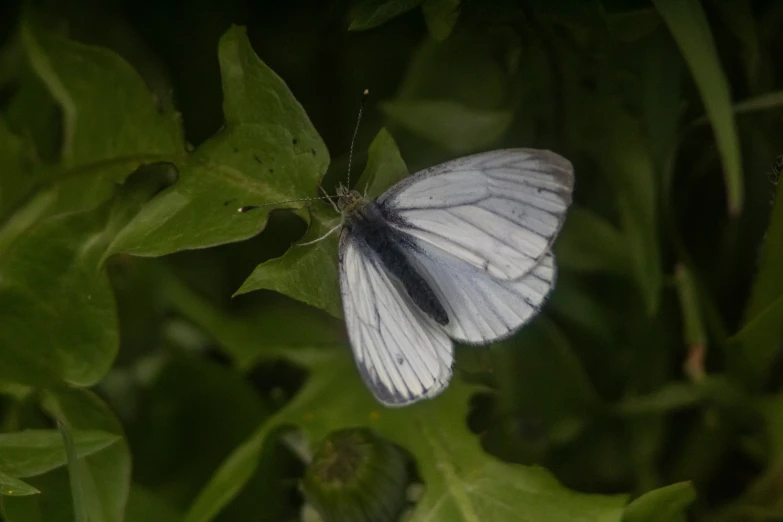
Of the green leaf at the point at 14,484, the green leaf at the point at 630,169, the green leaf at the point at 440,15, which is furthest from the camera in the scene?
the green leaf at the point at 630,169

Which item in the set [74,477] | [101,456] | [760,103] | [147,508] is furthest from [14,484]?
[760,103]

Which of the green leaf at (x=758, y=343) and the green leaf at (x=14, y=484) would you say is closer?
the green leaf at (x=14, y=484)

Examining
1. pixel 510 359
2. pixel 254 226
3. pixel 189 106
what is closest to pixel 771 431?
pixel 510 359

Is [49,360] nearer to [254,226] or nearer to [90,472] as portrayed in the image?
[90,472]

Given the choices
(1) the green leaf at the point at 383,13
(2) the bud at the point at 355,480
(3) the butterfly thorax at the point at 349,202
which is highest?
(1) the green leaf at the point at 383,13

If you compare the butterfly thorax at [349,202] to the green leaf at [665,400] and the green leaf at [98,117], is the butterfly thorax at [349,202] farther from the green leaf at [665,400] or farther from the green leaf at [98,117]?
the green leaf at [665,400]

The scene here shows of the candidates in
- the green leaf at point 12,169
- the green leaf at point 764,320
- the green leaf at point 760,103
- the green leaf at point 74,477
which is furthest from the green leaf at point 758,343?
the green leaf at point 12,169
